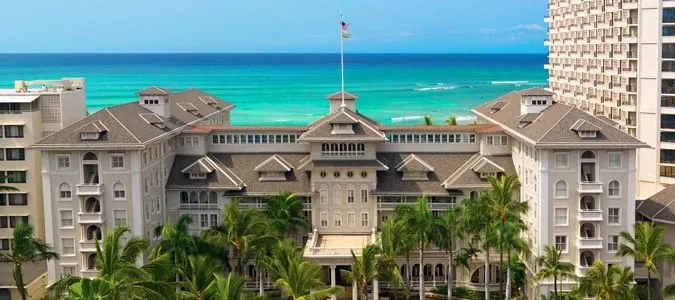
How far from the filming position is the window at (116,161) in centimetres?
5062

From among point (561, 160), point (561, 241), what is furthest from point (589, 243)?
point (561, 160)

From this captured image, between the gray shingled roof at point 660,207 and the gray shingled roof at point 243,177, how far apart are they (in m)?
22.6

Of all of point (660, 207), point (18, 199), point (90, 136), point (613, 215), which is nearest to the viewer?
point (613, 215)

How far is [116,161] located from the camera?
5072 centimetres

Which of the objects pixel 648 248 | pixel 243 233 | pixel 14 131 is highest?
pixel 14 131

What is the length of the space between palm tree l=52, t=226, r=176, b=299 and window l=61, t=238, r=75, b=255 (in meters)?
17.5

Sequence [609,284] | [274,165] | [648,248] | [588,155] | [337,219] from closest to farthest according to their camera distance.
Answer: [609,284], [648,248], [588,155], [337,219], [274,165]

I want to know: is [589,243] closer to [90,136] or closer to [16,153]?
[90,136]

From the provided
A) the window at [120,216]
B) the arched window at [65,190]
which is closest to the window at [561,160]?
the window at [120,216]

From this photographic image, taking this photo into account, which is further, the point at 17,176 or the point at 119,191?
the point at 17,176

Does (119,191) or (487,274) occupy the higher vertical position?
(119,191)

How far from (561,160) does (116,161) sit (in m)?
28.1

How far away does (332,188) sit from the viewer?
5572 centimetres

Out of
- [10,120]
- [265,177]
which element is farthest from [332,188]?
[10,120]
